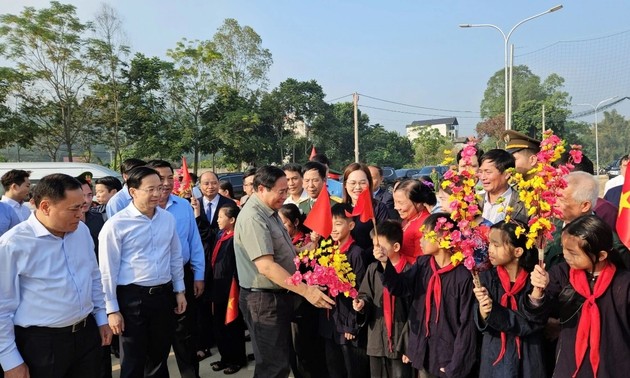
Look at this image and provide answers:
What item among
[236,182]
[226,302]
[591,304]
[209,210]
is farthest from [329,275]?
[236,182]

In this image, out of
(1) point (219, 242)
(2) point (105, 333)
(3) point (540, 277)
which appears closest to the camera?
(3) point (540, 277)

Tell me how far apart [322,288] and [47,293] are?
1.57 metres

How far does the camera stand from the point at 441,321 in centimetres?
275

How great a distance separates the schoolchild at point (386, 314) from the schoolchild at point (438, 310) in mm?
165

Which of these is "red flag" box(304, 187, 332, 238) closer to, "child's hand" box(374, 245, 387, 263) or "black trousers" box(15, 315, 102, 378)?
"child's hand" box(374, 245, 387, 263)

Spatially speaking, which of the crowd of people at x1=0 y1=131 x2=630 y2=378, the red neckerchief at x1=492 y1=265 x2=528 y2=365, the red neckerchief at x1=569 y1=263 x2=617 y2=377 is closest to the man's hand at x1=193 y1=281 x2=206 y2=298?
the crowd of people at x1=0 y1=131 x2=630 y2=378

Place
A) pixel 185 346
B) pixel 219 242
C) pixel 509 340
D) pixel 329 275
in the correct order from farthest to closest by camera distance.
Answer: pixel 219 242 < pixel 185 346 < pixel 329 275 < pixel 509 340

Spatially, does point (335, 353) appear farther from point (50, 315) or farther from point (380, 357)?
point (50, 315)

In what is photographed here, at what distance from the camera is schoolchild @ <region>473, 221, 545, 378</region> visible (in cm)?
242

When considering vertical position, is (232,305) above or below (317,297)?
below

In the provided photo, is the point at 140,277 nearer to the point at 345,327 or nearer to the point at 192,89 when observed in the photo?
the point at 345,327

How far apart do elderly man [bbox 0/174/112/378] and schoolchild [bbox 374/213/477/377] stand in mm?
1706

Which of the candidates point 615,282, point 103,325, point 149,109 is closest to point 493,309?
point 615,282

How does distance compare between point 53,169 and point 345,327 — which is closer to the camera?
point 345,327
